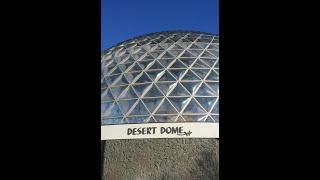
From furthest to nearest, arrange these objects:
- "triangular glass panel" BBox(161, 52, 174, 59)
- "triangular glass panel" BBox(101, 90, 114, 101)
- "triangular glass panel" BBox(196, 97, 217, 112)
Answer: "triangular glass panel" BBox(161, 52, 174, 59)
"triangular glass panel" BBox(101, 90, 114, 101)
"triangular glass panel" BBox(196, 97, 217, 112)

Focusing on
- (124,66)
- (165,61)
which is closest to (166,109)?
(165,61)

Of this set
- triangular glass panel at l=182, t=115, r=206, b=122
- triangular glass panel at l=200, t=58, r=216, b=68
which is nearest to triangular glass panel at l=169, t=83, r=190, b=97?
triangular glass panel at l=182, t=115, r=206, b=122

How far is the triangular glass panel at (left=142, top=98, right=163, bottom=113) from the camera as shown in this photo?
704 inches

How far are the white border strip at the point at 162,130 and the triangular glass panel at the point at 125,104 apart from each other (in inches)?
40.2

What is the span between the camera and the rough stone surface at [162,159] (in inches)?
644

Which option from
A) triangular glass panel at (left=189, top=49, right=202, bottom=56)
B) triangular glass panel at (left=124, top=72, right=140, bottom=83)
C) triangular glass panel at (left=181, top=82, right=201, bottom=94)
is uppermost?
triangular glass panel at (left=189, top=49, right=202, bottom=56)

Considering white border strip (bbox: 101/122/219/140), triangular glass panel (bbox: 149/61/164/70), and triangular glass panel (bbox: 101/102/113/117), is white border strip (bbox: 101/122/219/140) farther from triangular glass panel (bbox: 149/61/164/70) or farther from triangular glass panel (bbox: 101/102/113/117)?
triangular glass panel (bbox: 149/61/164/70)

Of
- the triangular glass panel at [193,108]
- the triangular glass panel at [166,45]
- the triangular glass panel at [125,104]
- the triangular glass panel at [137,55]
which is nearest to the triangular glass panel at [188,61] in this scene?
the triangular glass panel at [166,45]

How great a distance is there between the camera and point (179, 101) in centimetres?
1805

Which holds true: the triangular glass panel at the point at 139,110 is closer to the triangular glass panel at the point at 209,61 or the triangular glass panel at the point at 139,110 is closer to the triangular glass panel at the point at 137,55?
the triangular glass panel at the point at 137,55
